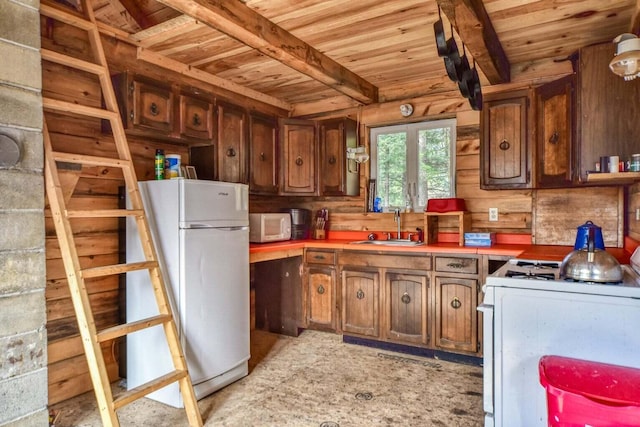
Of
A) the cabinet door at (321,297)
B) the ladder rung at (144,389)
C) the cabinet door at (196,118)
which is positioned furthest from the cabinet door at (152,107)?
the cabinet door at (321,297)

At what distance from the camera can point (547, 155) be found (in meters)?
2.88

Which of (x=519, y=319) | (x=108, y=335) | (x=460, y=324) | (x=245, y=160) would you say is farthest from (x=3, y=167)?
(x=460, y=324)

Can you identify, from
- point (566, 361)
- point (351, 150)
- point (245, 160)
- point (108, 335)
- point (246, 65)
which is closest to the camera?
point (566, 361)

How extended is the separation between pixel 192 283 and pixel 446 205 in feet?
6.82

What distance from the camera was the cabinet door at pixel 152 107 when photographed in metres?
2.62

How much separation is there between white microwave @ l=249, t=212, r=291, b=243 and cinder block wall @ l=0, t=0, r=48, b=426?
1.72 m

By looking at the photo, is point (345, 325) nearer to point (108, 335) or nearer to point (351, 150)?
point (351, 150)

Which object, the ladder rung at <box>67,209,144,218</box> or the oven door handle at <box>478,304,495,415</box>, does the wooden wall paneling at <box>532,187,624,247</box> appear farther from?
the ladder rung at <box>67,209,144,218</box>

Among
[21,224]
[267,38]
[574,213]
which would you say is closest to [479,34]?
[267,38]

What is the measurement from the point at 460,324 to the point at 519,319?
3.99ft

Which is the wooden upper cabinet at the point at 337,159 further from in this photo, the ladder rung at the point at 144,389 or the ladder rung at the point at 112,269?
the ladder rung at the point at 144,389

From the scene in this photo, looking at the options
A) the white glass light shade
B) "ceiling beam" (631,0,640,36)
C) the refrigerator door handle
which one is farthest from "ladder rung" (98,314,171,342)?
"ceiling beam" (631,0,640,36)

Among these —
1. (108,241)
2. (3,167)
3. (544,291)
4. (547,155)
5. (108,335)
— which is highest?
(547,155)

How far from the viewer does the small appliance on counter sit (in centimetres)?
395
